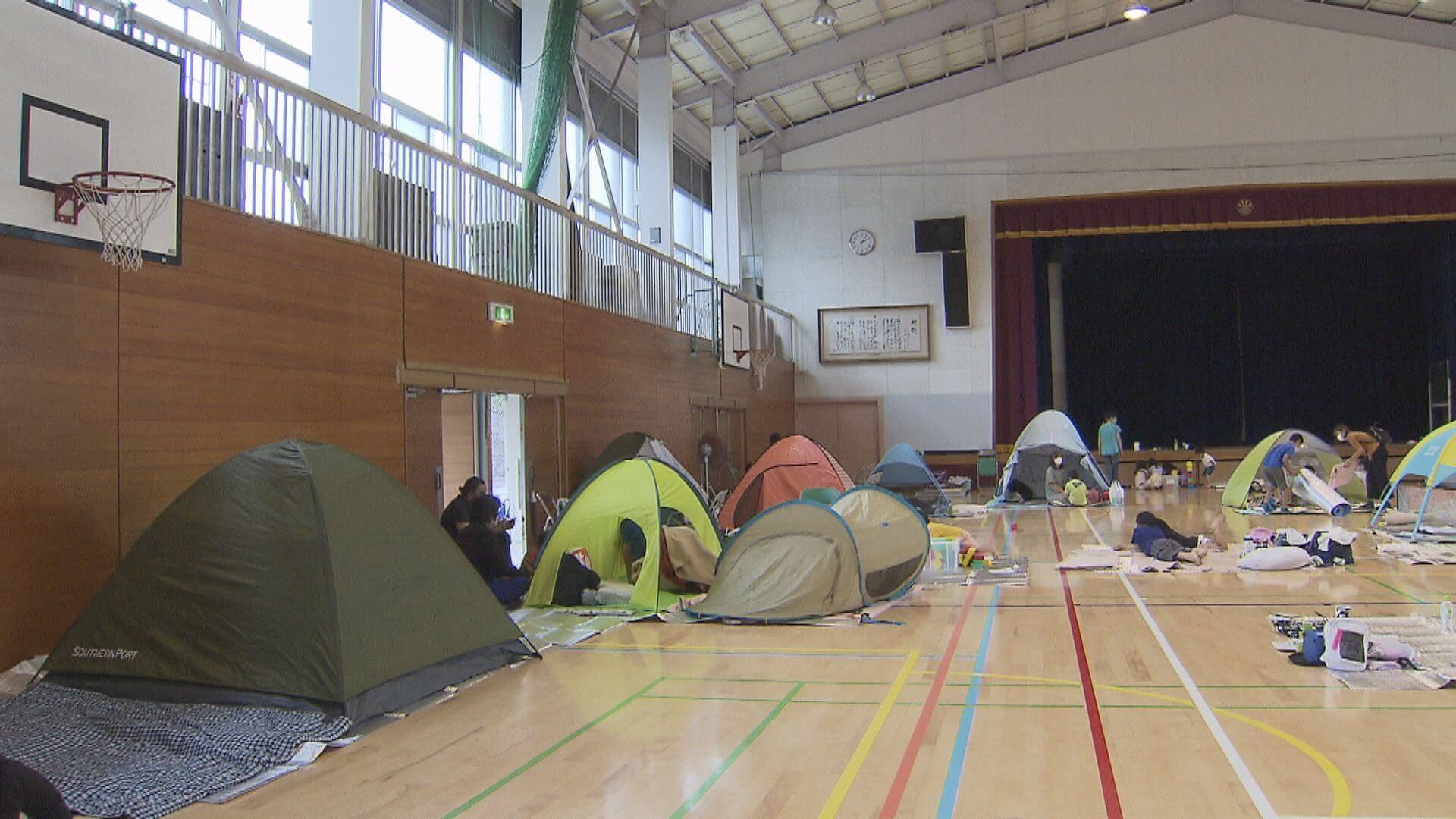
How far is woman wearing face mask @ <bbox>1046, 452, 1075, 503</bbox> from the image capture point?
16.5m

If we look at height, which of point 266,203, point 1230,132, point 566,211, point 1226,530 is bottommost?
point 1226,530

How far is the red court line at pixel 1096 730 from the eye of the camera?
3646 mm

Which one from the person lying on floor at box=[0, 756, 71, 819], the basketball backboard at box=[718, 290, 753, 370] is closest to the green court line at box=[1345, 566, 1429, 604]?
the person lying on floor at box=[0, 756, 71, 819]

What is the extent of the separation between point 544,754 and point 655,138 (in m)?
12.7

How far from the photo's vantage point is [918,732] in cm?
456

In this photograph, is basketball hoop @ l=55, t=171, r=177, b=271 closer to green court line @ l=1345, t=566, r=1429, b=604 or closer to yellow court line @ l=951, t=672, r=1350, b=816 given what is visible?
yellow court line @ l=951, t=672, r=1350, b=816

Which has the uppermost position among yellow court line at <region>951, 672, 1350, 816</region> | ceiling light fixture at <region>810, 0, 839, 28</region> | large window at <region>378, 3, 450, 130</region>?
ceiling light fixture at <region>810, 0, 839, 28</region>

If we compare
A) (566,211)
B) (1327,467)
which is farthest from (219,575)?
(1327,467)

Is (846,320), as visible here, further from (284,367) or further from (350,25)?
(284,367)

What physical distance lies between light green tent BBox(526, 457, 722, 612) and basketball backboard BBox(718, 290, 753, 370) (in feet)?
26.2

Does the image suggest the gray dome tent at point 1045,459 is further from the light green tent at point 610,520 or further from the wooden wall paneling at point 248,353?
the wooden wall paneling at point 248,353

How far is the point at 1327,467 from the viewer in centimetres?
1669

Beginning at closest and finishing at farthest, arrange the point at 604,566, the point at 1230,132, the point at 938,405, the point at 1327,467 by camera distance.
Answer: the point at 604,566
the point at 1327,467
the point at 1230,132
the point at 938,405

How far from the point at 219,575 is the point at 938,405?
683 inches
